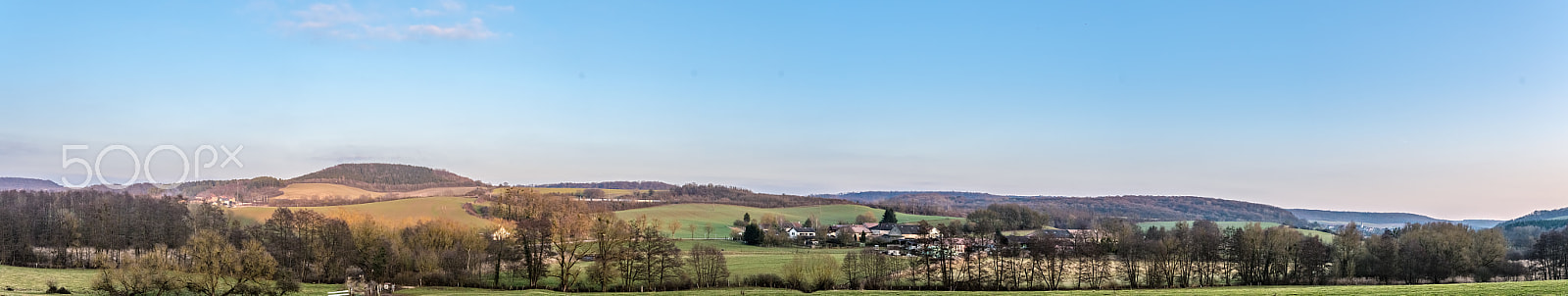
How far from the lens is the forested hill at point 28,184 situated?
3561 inches

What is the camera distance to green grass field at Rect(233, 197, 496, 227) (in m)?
74.4

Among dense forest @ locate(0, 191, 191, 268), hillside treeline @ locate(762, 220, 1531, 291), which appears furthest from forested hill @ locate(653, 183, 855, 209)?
hillside treeline @ locate(762, 220, 1531, 291)

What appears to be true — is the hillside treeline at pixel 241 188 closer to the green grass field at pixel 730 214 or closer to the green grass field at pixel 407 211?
the green grass field at pixel 407 211

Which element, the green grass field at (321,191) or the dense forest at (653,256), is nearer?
the dense forest at (653,256)

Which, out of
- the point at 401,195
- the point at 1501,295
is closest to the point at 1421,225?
the point at 1501,295

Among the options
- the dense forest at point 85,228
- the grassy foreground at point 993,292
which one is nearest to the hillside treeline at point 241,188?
the dense forest at point 85,228

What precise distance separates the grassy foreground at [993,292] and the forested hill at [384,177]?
76.1 meters

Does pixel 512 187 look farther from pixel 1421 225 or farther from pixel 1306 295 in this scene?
pixel 1421 225

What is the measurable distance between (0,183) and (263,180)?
28007mm

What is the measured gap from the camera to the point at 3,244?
62.1 m

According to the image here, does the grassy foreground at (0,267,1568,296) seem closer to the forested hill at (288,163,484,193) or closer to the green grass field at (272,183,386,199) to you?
the green grass field at (272,183,386,199)

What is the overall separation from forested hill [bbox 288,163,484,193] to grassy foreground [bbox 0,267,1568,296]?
76.1m

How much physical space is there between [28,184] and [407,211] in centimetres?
4631

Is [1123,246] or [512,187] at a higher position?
[512,187]
